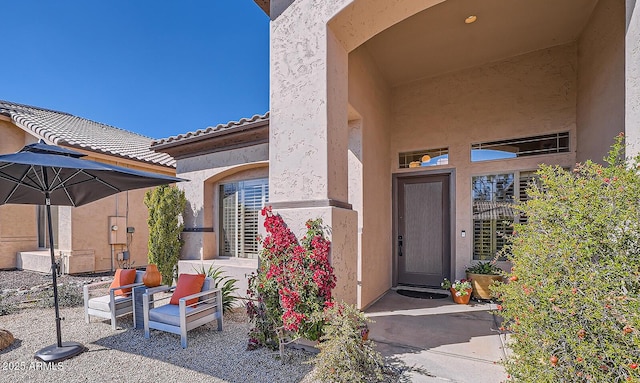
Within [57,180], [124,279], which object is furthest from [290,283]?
[57,180]

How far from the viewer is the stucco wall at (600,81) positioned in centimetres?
457

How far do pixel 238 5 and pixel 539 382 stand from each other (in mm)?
12102

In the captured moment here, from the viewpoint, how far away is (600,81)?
5.11 meters

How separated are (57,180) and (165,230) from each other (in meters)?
3.17

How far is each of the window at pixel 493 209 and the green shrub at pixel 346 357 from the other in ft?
16.3

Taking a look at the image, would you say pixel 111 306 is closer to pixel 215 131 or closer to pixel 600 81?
pixel 215 131

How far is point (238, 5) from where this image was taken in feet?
33.8

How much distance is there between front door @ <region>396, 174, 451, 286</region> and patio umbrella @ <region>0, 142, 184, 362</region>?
5.66 metres

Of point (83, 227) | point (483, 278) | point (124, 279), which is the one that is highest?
point (83, 227)

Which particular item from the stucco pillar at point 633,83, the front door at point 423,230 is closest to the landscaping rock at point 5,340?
the front door at point 423,230

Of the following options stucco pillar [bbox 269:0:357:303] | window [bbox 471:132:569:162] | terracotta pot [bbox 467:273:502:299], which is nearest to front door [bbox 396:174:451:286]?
terracotta pot [bbox 467:273:502:299]

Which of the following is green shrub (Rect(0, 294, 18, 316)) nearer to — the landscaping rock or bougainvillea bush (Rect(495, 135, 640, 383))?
the landscaping rock

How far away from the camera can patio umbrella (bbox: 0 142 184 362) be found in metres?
3.97

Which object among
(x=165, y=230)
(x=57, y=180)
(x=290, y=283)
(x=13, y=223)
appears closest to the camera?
(x=290, y=283)
